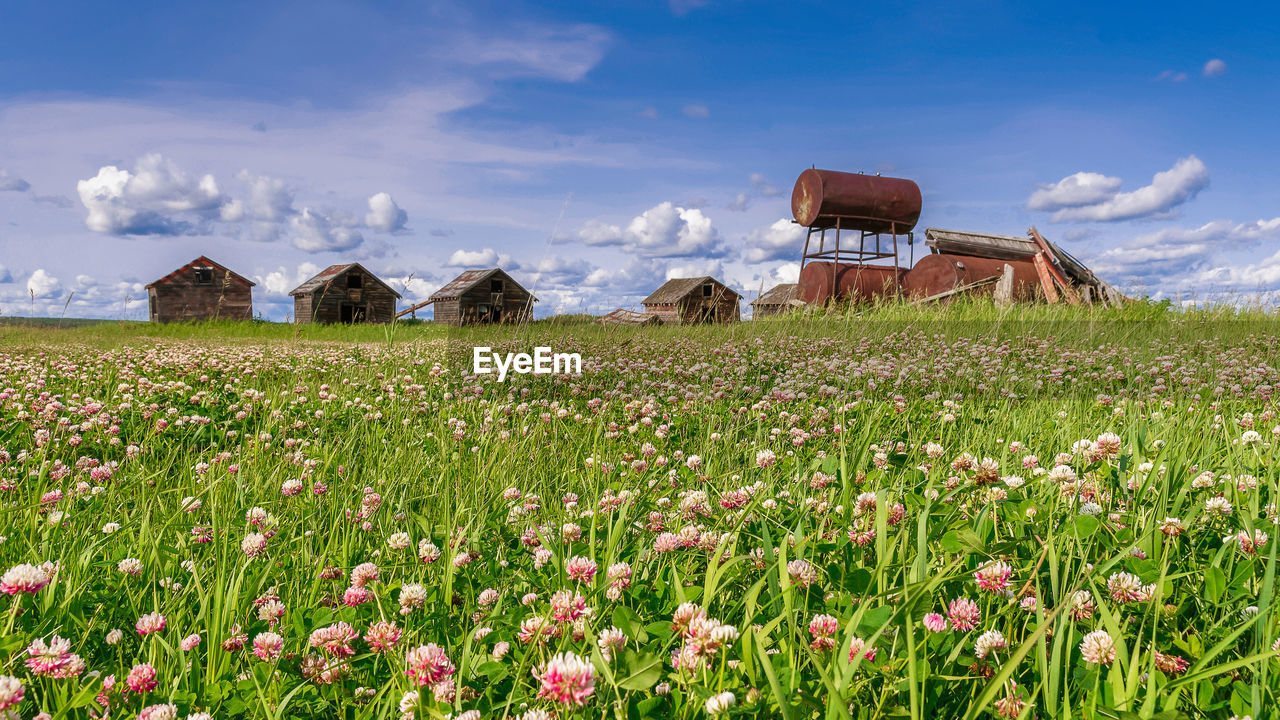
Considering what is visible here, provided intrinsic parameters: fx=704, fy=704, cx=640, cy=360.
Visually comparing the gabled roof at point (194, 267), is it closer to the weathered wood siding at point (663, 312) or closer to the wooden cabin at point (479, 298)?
the wooden cabin at point (479, 298)

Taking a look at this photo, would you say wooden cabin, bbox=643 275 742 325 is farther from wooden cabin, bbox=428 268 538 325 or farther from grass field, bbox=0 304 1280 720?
grass field, bbox=0 304 1280 720

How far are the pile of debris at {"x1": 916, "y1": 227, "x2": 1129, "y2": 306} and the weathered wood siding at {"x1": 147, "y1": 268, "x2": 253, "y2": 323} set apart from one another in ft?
122

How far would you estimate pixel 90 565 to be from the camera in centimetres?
244

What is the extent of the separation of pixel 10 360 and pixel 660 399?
841 centimetres

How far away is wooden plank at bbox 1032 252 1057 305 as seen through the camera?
20.0 meters

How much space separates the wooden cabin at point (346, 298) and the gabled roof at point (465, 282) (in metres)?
3.16

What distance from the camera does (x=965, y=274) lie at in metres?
19.8

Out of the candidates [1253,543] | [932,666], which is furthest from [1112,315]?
[932,666]

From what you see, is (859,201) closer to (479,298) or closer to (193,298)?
(479,298)

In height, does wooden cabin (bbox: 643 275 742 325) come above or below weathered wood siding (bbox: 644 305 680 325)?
above

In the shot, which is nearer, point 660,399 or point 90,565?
point 90,565

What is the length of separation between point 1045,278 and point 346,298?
36473mm

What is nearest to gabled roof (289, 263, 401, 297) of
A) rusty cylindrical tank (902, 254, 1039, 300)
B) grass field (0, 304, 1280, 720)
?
rusty cylindrical tank (902, 254, 1039, 300)

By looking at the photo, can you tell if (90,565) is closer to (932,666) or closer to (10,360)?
(932,666)
